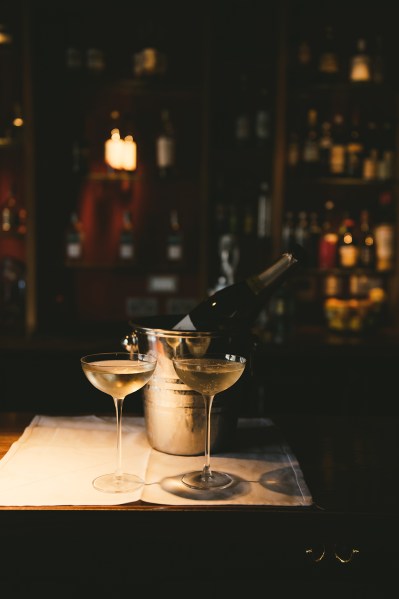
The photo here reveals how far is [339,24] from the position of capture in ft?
10.4

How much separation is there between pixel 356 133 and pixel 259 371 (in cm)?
144

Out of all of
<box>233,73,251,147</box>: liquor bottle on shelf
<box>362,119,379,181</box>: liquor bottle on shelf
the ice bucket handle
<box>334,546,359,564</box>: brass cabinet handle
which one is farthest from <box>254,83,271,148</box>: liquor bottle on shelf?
<box>334,546,359,564</box>: brass cabinet handle

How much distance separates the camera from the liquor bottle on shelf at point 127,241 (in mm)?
3203

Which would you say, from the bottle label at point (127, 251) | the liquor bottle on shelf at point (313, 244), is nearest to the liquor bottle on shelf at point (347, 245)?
the liquor bottle on shelf at point (313, 244)

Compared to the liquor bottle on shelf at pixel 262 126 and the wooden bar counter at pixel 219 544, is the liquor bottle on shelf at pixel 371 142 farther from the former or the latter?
the wooden bar counter at pixel 219 544

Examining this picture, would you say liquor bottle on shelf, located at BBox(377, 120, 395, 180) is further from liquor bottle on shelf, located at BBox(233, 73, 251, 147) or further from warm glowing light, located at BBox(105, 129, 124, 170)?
warm glowing light, located at BBox(105, 129, 124, 170)

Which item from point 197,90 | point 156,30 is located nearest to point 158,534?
point 197,90

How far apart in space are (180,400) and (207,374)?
0.41 ft

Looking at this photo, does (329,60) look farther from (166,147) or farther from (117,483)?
(117,483)

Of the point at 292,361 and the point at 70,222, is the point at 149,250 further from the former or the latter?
the point at 292,361

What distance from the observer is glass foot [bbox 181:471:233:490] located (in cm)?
97

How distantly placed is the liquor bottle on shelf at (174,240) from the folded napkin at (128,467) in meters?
1.93

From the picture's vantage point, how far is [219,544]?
95cm

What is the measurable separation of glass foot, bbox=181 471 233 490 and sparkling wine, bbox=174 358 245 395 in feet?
0.45
